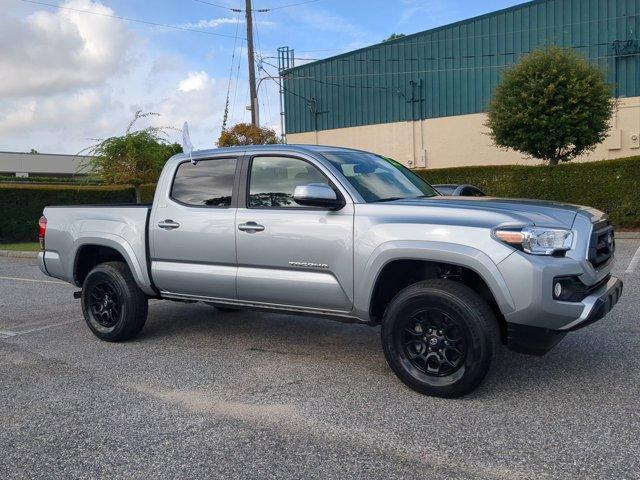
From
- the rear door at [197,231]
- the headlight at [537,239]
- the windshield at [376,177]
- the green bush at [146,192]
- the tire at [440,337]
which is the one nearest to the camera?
the headlight at [537,239]

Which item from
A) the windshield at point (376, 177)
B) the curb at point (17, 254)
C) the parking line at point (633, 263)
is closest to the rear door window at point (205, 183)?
the windshield at point (376, 177)

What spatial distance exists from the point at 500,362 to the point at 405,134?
28.0m

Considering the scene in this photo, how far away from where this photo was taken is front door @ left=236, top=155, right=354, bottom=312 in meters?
4.63

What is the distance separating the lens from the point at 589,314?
12.9ft

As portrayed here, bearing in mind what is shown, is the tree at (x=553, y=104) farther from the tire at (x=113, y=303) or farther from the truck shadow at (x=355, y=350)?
the tire at (x=113, y=303)

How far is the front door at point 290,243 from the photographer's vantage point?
15.2 feet

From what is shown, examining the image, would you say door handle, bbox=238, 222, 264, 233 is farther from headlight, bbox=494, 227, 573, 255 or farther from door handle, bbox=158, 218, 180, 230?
headlight, bbox=494, 227, 573, 255

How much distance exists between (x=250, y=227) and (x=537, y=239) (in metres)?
2.26

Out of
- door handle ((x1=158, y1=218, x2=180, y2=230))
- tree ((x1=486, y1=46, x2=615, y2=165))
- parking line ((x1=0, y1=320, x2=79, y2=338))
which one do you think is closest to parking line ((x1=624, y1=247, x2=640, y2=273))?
door handle ((x1=158, y1=218, x2=180, y2=230))

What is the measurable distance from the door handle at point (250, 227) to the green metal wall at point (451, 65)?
21657 millimetres

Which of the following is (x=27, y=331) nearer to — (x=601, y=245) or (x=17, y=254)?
(x=601, y=245)

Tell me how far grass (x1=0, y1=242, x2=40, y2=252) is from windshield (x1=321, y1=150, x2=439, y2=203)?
1279 cm

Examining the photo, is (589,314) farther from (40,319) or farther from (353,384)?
(40,319)

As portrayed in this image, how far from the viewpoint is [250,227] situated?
199 inches
